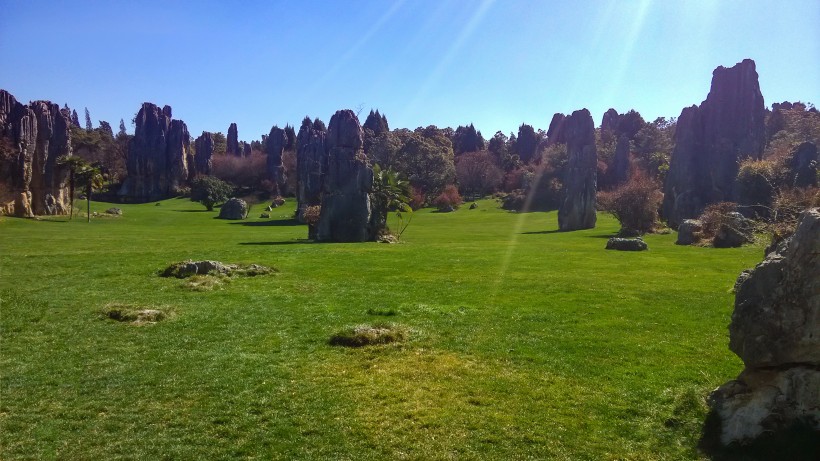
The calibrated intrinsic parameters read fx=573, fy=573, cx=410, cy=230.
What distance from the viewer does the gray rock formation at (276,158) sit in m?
126

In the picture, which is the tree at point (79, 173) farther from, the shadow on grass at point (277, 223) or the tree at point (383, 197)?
the tree at point (383, 197)

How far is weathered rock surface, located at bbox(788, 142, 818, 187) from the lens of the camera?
176 ft

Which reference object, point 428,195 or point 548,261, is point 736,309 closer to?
point 548,261

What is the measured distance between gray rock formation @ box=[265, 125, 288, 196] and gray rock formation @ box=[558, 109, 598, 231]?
251ft

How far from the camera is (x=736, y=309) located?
938 cm

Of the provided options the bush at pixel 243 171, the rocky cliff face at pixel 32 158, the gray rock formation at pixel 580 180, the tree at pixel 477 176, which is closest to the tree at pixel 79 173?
the rocky cliff face at pixel 32 158

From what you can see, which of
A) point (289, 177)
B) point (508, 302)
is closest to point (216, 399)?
point (508, 302)

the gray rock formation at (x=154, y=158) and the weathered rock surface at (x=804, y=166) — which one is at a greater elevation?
the gray rock formation at (x=154, y=158)

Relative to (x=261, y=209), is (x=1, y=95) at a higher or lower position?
higher

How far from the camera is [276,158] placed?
5354 inches

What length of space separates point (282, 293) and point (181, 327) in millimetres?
5509

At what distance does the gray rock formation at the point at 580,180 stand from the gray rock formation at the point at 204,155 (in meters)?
104

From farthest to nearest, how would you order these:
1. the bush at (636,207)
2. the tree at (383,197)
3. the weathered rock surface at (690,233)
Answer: the bush at (636,207) → the tree at (383,197) → the weathered rock surface at (690,233)

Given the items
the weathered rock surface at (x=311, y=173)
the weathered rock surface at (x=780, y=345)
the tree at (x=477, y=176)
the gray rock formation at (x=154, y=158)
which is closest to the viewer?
the weathered rock surface at (x=780, y=345)
